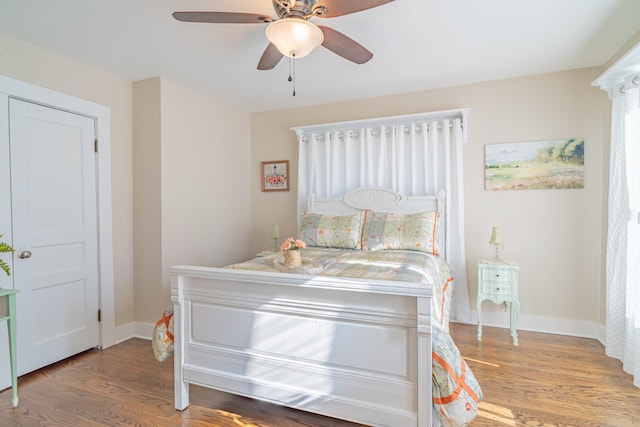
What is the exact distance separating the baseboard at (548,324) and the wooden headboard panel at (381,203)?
31.7 inches

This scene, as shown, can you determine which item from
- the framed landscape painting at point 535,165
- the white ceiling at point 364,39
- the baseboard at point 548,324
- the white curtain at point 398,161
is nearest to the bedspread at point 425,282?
the white curtain at point 398,161

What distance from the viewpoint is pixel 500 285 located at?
9.72 ft

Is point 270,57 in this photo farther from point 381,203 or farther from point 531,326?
point 531,326

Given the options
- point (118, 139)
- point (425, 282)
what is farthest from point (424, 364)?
point (118, 139)

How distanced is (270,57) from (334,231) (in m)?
1.78

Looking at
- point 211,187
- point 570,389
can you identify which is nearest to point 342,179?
point 211,187

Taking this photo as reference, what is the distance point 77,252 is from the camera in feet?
9.16

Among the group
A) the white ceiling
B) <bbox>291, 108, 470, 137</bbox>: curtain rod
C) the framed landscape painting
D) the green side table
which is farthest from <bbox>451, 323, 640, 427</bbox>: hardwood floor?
the green side table

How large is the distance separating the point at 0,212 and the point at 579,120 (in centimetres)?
485

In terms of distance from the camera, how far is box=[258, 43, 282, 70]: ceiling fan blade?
2127 millimetres

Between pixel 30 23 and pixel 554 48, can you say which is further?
pixel 554 48

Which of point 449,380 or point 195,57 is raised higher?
point 195,57

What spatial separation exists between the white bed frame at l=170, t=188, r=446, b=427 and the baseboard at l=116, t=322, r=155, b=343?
1.43m

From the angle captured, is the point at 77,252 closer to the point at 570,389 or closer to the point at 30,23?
the point at 30,23
